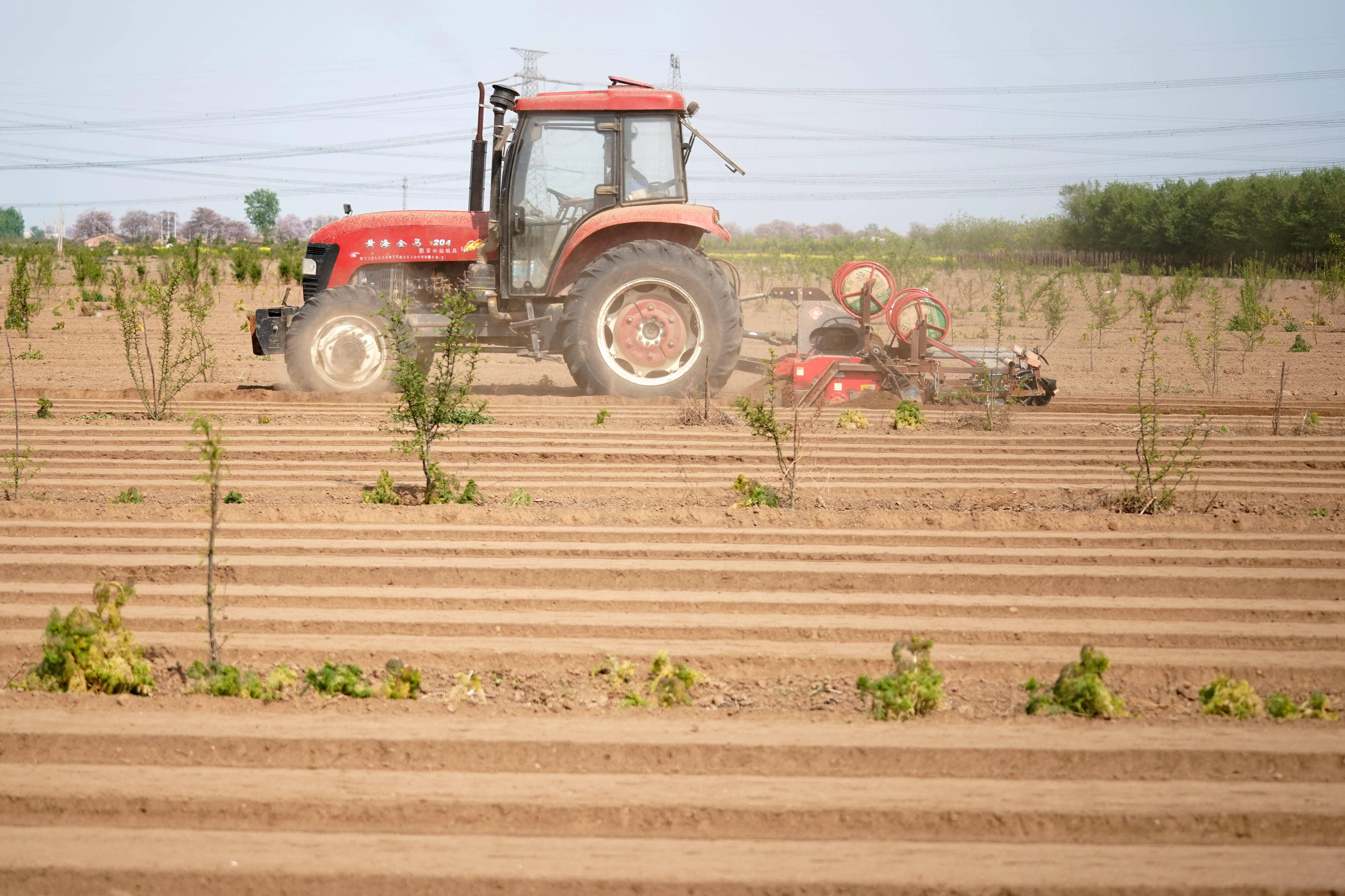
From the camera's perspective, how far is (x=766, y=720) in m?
3.64

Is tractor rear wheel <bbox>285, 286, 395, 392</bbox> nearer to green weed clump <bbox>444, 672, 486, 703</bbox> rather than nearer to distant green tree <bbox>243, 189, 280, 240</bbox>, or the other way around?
green weed clump <bbox>444, 672, 486, 703</bbox>

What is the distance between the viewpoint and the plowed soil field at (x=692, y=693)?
288 cm

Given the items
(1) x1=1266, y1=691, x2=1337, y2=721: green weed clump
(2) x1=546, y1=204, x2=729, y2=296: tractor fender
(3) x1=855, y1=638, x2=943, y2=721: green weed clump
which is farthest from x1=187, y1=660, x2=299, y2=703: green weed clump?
(2) x1=546, y1=204, x2=729, y2=296: tractor fender

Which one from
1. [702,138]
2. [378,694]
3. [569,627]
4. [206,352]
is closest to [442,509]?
[569,627]

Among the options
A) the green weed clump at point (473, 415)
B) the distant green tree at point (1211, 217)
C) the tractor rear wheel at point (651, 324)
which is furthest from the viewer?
the distant green tree at point (1211, 217)

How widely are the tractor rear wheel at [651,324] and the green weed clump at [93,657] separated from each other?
235 inches

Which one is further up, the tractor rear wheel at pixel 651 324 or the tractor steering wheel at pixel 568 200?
the tractor steering wheel at pixel 568 200

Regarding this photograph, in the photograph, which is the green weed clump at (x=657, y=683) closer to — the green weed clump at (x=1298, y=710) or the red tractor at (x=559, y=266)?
the green weed clump at (x=1298, y=710)

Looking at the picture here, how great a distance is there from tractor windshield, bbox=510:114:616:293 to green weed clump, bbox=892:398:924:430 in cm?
292

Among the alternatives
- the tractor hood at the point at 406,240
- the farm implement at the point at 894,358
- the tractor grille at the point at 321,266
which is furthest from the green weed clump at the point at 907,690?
the tractor grille at the point at 321,266

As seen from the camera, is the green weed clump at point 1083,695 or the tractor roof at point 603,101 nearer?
the green weed clump at point 1083,695

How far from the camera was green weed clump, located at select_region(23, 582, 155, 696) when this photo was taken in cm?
379

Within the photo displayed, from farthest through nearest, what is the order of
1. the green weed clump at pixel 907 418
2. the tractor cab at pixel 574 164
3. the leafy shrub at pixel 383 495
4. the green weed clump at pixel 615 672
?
the tractor cab at pixel 574 164, the green weed clump at pixel 907 418, the leafy shrub at pixel 383 495, the green weed clump at pixel 615 672

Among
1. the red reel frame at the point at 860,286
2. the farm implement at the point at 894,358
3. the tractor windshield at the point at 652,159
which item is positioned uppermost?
the tractor windshield at the point at 652,159
